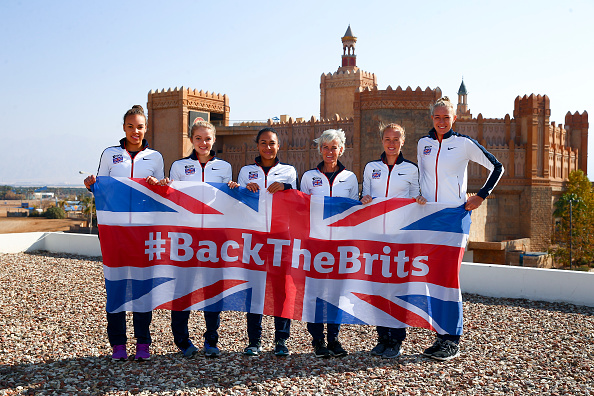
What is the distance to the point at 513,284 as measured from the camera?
9.75 metres

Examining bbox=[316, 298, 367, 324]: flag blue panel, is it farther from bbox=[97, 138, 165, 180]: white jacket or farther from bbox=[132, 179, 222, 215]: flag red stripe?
bbox=[97, 138, 165, 180]: white jacket

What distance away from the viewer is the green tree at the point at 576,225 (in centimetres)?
4219

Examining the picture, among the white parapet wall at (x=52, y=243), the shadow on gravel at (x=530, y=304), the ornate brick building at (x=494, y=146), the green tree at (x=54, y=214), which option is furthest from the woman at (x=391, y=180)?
the green tree at (x=54, y=214)

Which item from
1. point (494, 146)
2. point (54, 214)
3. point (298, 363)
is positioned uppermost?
point (494, 146)

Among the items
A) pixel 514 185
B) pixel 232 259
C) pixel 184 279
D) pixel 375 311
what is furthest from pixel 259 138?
pixel 514 185

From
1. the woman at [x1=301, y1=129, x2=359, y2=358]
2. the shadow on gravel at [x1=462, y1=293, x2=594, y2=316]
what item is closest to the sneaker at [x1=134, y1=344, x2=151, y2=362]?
the woman at [x1=301, y1=129, x2=359, y2=358]

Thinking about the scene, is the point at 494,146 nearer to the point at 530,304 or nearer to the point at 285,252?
the point at 530,304

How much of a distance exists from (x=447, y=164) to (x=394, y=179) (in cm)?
59

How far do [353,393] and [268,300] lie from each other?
145cm

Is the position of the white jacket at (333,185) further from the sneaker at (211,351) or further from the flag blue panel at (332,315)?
the sneaker at (211,351)

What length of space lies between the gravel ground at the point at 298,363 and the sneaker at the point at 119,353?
0.07 m

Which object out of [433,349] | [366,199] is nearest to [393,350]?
[433,349]

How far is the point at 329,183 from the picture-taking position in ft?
19.6

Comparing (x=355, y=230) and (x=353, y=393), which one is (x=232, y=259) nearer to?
(x=355, y=230)
